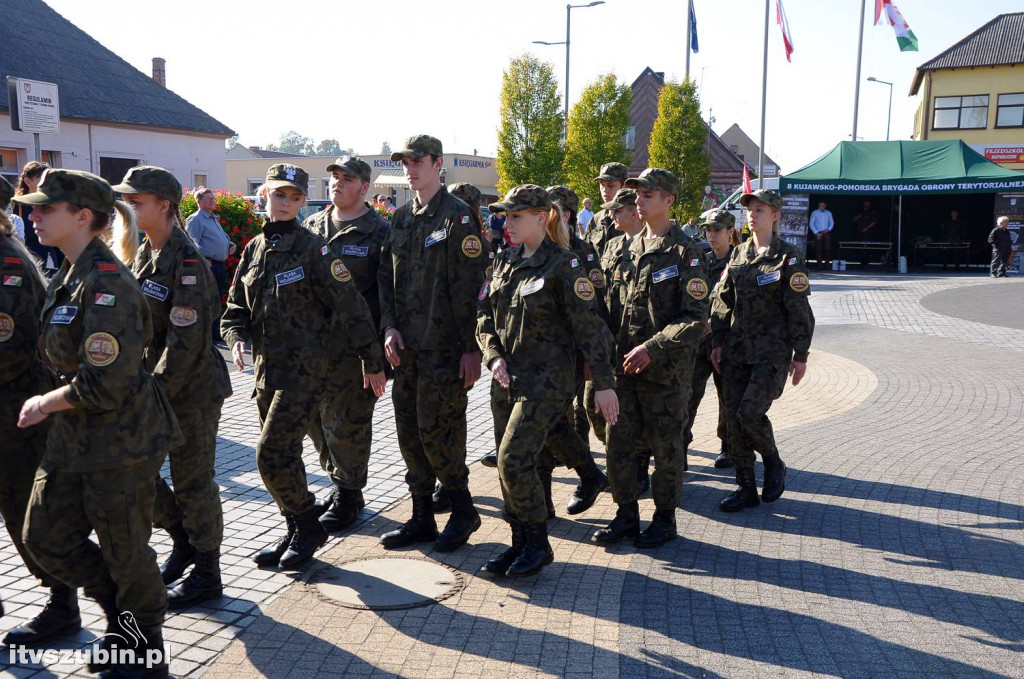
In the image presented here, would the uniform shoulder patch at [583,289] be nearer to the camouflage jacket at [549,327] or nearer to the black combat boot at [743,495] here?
the camouflage jacket at [549,327]

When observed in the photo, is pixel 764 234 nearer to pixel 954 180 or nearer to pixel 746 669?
pixel 746 669

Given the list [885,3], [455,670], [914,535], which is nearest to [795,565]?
[914,535]

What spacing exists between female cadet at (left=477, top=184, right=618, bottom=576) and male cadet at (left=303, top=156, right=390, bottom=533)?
3.48 ft

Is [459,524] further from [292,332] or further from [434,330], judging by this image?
[292,332]

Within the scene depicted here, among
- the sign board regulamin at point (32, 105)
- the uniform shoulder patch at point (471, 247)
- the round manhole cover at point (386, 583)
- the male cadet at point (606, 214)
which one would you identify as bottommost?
the round manhole cover at point (386, 583)

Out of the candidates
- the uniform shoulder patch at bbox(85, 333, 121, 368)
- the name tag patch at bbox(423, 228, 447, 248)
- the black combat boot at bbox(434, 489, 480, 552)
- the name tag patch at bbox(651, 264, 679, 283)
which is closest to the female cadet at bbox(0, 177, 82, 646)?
the uniform shoulder patch at bbox(85, 333, 121, 368)

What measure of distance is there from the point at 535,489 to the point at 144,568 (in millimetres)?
2092

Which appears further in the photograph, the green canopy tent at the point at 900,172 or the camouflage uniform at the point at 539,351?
the green canopy tent at the point at 900,172

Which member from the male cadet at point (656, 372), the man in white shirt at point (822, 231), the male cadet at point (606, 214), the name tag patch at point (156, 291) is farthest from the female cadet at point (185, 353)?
the man in white shirt at point (822, 231)

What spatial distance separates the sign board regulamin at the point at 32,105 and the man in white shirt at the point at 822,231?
77.2 feet

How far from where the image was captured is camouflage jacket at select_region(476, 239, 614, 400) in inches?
192

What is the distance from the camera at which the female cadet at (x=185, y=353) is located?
438cm

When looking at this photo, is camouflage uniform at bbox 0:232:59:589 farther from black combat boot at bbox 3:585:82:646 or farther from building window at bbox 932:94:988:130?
building window at bbox 932:94:988:130

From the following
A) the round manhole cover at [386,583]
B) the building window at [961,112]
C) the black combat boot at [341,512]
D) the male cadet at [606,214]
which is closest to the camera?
the round manhole cover at [386,583]
